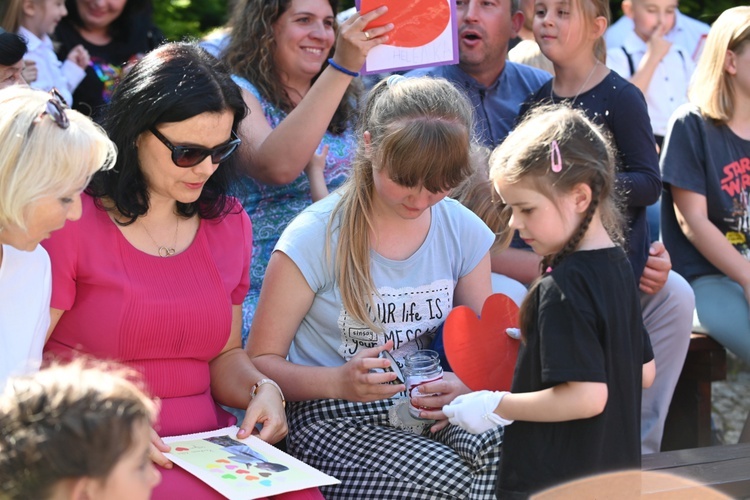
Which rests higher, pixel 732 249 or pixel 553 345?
pixel 553 345

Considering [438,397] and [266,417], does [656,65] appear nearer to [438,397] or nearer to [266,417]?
[438,397]

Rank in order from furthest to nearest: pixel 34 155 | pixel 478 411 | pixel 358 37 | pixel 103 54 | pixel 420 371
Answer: pixel 103 54
pixel 358 37
pixel 420 371
pixel 478 411
pixel 34 155

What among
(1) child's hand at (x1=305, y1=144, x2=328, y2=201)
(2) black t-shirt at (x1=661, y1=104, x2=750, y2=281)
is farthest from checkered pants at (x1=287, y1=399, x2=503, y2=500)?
(2) black t-shirt at (x1=661, y1=104, x2=750, y2=281)

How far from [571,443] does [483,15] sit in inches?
87.7

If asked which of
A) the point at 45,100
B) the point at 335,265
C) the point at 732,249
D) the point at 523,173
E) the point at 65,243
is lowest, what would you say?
the point at 732,249

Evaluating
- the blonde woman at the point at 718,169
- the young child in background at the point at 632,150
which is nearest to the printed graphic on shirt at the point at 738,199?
Answer: the blonde woman at the point at 718,169

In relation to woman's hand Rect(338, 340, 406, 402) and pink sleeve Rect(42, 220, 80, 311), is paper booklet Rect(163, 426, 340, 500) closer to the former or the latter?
woman's hand Rect(338, 340, 406, 402)

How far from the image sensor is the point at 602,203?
2363 mm

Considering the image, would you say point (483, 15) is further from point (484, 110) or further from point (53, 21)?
point (53, 21)

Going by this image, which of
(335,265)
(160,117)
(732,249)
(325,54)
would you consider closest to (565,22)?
(325,54)

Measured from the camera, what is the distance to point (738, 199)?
13.4 ft

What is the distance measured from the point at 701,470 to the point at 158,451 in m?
1.69

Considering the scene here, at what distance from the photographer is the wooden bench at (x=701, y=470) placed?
2.82 meters

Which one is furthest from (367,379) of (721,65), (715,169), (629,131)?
(721,65)
